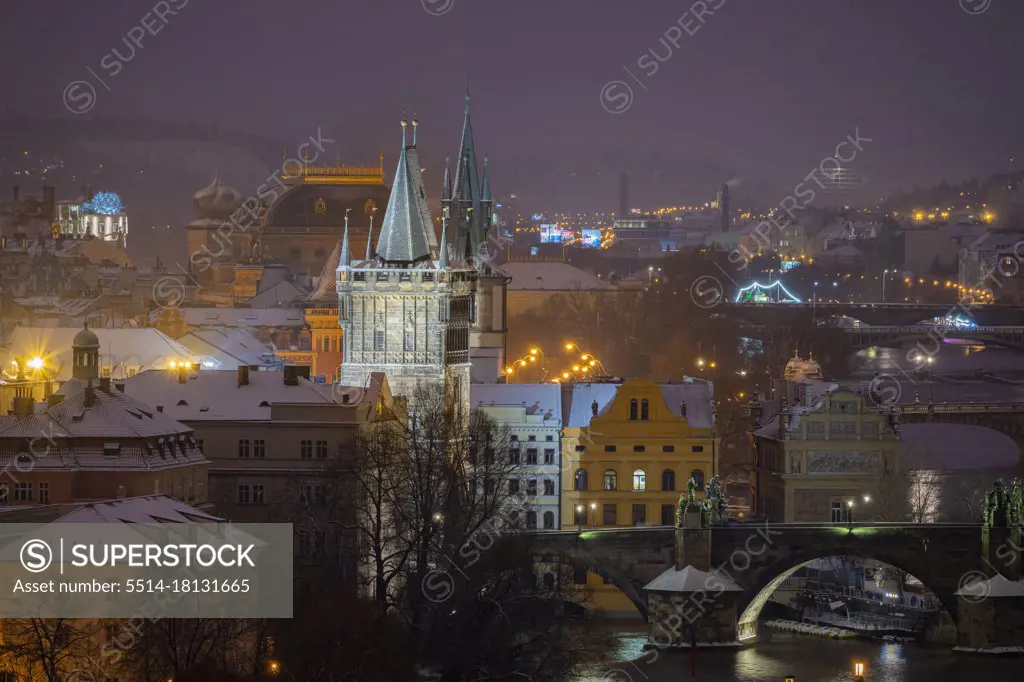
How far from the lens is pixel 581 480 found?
10600 cm

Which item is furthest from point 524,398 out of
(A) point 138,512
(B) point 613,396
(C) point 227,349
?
(A) point 138,512

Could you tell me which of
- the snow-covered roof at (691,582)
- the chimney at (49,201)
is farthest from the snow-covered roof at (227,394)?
the chimney at (49,201)

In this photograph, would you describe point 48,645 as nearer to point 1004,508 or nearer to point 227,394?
point 227,394

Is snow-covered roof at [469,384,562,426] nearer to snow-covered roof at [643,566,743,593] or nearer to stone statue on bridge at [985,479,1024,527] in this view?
snow-covered roof at [643,566,743,593]

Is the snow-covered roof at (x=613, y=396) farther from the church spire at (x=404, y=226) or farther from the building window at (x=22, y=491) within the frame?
the building window at (x=22, y=491)

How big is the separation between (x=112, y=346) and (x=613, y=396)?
71.9ft

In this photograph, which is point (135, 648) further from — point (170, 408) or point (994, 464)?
point (994, 464)

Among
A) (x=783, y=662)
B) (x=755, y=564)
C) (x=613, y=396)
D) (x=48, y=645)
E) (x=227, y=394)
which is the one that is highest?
(x=613, y=396)

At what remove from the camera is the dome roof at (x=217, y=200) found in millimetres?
176500

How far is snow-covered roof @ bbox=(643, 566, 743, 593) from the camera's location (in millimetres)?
95750

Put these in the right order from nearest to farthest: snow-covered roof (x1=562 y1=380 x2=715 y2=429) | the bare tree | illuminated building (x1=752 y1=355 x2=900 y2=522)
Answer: the bare tree, snow-covered roof (x1=562 y1=380 x2=715 y2=429), illuminated building (x1=752 y1=355 x2=900 y2=522)

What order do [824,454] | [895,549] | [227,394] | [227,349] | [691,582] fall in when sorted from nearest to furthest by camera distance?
[691,582] → [227,394] → [895,549] → [824,454] → [227,349]

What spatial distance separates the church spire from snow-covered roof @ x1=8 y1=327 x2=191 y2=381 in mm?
15962

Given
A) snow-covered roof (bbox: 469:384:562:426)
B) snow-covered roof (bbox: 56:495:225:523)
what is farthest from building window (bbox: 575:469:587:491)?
snow-covered roof (bbox: 56:495:225:523)
